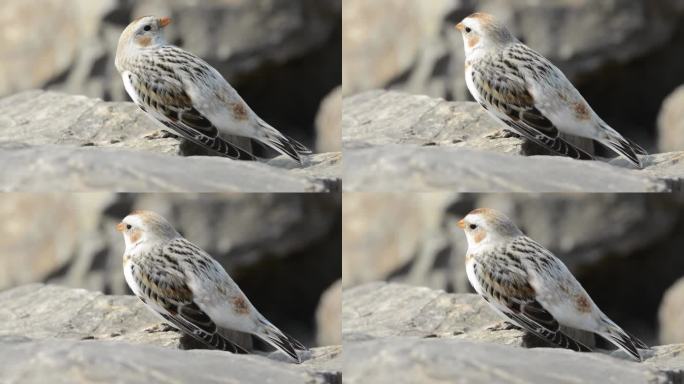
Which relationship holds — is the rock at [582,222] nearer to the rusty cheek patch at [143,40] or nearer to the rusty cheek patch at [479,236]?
the rusty cheek patch at [479,236]

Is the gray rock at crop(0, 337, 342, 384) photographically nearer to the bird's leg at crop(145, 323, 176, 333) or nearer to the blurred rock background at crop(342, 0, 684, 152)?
the bird's leg at crop(145, 323, 176, 333)

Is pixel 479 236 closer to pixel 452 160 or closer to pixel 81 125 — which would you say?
pixel 452 160

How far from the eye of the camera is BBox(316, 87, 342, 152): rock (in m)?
3.31

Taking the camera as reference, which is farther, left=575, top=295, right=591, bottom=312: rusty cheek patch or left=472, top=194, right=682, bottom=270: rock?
left=472, top=194, right=682, bottom=270: rock

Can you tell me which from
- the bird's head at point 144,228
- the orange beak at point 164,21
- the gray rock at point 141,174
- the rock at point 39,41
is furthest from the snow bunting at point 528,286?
the rock at point 39,41

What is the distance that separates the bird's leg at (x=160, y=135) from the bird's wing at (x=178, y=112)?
3.5 inches

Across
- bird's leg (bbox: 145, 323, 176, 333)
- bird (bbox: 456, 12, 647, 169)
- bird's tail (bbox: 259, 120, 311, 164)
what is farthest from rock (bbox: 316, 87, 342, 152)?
bird's leg (bbox: 145, 323, 176, 333)

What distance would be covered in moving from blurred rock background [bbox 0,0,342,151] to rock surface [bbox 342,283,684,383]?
0.54 meters

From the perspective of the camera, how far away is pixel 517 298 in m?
3.21

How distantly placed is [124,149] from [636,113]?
1.65 m

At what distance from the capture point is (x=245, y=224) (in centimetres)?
342

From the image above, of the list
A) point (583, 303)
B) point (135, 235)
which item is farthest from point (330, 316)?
point (583, 303)

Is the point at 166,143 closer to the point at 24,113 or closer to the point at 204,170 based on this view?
the point at 204,170

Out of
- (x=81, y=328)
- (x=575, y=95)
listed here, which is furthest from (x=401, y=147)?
(x=81, y=328)
